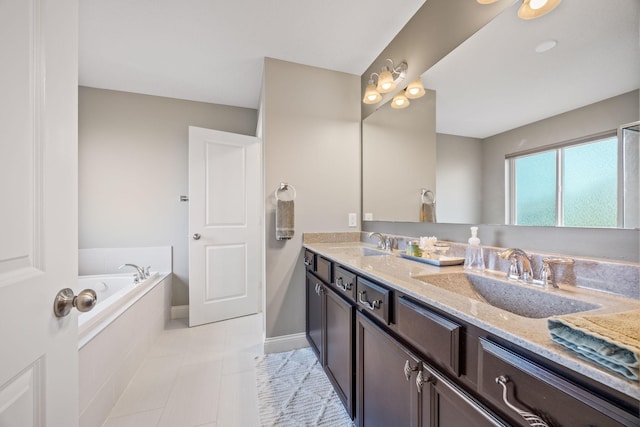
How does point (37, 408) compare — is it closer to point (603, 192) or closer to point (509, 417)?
point (509, 417)

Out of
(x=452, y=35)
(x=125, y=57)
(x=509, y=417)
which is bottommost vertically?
(x=509, y=417)

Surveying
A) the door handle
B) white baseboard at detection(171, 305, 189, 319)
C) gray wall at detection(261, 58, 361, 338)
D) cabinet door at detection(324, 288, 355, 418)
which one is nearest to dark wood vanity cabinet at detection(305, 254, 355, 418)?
cabinet door at detection(324, 288, 355, 418)

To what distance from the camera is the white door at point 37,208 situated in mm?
464

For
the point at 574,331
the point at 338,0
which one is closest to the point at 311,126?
the point at 338,0

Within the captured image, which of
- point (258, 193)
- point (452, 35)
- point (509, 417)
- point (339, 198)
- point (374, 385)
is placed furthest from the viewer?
point (258, 193)

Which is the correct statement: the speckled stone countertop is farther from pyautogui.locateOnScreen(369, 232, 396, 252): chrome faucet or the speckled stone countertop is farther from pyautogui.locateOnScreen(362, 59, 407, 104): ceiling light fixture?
pyautogui.locateOnScreen(362, 59, 407, 104): ceiling light fixture

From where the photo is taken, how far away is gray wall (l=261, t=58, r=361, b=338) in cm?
209

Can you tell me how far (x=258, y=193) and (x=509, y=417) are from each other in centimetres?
261

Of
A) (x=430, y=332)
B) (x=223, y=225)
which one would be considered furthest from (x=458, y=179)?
(x=223, y=225)

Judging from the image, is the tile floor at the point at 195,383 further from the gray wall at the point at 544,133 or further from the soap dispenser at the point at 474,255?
the gray wall at the point at 544,133

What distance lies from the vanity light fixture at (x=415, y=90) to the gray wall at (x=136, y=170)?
2.19 m

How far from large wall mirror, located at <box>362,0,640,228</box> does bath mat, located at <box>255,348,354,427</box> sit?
1.25m

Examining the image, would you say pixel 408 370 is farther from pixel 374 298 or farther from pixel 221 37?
pixel 221 37

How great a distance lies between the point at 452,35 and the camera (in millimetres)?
1413
